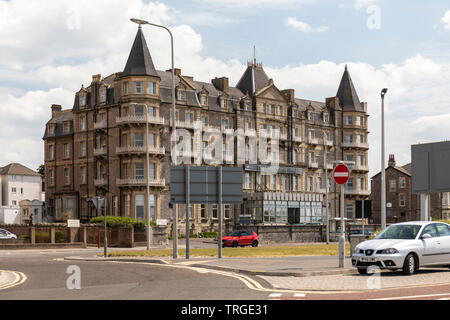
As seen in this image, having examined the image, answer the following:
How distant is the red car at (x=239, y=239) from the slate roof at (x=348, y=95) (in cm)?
4771

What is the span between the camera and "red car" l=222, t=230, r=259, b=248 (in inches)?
2045

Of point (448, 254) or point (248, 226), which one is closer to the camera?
point (448, 254)

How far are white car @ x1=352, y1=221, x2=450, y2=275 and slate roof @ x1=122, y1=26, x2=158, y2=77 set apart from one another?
53258mm

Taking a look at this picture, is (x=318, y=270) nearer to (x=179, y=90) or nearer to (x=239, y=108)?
(x=179, y=90)

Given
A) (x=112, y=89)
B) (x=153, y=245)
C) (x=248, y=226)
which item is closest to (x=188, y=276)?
(x=153, y=245)

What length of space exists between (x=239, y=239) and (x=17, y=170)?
6619cm

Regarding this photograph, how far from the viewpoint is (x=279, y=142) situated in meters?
85.0

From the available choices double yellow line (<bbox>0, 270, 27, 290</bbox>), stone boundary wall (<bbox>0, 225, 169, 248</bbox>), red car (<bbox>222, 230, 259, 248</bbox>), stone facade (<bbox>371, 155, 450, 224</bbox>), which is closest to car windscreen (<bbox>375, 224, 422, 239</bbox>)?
double yellow line (<bbox>0, 270, 27, 290</bbox>)

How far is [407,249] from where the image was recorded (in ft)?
58.4

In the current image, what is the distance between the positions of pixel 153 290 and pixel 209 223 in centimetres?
6137

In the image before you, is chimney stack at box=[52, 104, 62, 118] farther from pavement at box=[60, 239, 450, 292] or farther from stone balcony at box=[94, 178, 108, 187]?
pavement at box=[60, 239, 450, 292]

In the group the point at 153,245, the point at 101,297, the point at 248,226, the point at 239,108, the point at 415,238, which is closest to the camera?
the point at 101,297

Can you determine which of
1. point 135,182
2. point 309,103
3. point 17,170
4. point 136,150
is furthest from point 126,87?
point 17,170

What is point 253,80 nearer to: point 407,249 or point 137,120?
point 137,120
